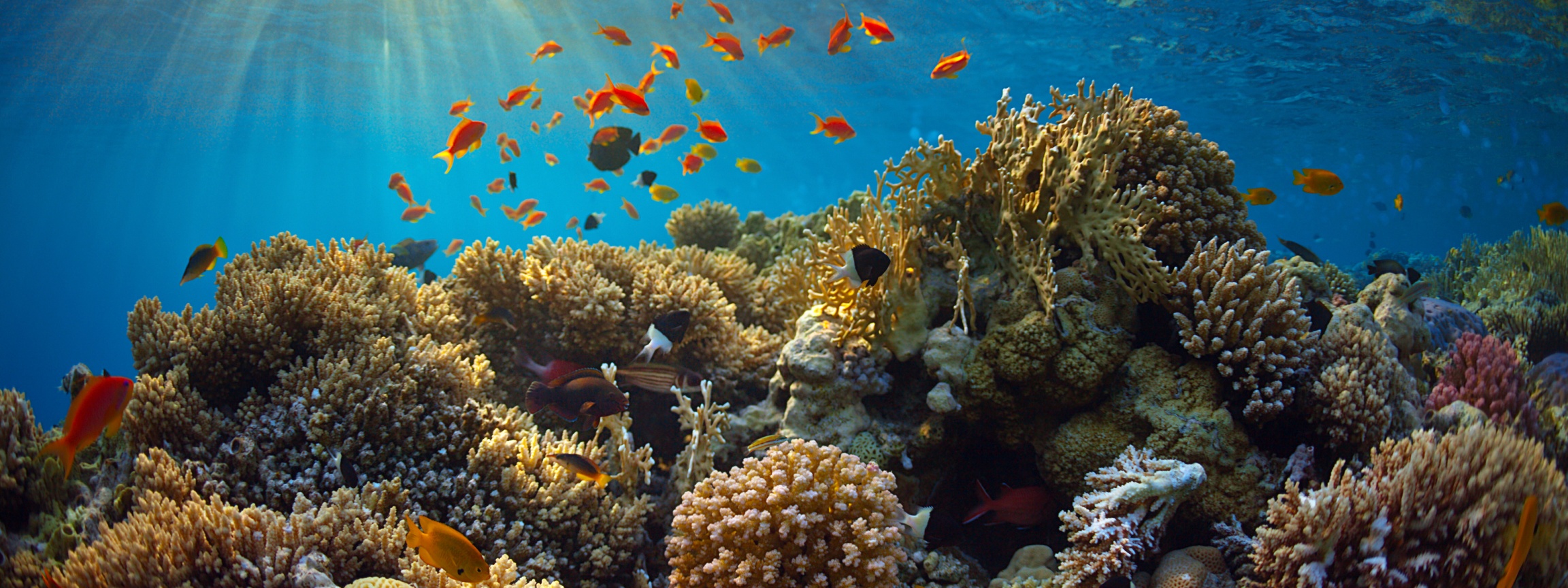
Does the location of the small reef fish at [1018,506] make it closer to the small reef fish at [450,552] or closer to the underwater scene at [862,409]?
the underwater scene at [862,409]

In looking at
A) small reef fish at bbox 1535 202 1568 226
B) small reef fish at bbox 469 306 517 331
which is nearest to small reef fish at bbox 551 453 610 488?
small reef fish at bbox 469 306 517 331

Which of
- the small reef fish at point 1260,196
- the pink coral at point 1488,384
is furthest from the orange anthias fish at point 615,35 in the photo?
the pink coral at point 1488,384

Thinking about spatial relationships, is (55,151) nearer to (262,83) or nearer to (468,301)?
(262,83)

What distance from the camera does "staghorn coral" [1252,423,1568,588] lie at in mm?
2164

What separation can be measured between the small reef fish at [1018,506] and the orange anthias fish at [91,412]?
13.6ft

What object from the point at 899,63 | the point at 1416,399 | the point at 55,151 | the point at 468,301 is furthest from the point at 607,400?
the point at 55,151

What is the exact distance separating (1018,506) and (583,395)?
264cm

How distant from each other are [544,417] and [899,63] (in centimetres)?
2504

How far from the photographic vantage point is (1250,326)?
3135 mm

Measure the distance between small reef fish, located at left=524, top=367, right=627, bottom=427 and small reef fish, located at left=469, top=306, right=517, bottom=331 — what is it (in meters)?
1.47

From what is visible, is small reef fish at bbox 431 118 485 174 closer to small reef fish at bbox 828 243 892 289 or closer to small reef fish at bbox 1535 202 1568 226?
small reef fish at bbox 828 243 892 289

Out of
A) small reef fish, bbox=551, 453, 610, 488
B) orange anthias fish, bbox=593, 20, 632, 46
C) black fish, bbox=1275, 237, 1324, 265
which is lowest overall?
small reef fish, bbox=551, 453, 610, 488

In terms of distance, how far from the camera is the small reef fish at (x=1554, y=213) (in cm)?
773

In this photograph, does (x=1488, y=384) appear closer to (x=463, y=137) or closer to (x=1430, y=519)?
(x=1430, y=519)
